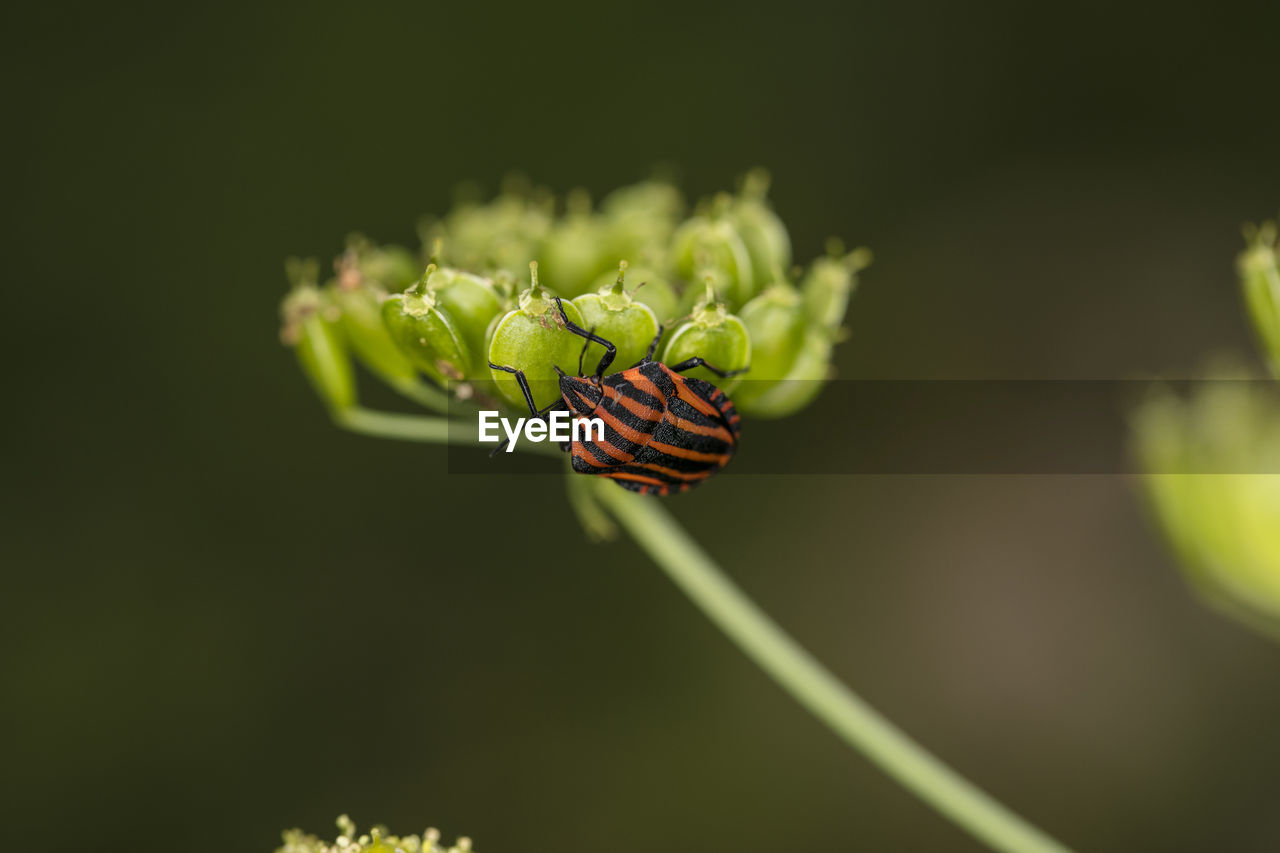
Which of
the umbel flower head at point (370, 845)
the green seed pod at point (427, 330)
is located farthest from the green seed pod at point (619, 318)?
the umbel flower head at point (370, 845)

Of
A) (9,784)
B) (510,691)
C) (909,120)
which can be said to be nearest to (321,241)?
(510,691)

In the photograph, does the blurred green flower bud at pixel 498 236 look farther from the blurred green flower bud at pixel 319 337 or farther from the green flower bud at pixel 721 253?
the green flower bud at pixel 721 253

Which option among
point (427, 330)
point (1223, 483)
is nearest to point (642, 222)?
point (427, 330)

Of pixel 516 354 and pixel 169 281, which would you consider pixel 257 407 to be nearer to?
pixel 169 281

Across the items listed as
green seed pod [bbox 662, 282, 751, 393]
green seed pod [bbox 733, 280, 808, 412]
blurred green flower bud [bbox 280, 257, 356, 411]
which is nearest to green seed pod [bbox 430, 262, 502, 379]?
green seed pod [bbox 662, 282, 751, 393]

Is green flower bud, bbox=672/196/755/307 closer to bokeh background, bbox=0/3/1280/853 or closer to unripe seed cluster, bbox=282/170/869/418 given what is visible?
unripe seed cluster, bbox=282/170/869/418

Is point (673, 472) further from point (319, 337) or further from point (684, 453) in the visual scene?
point (319, 337)
